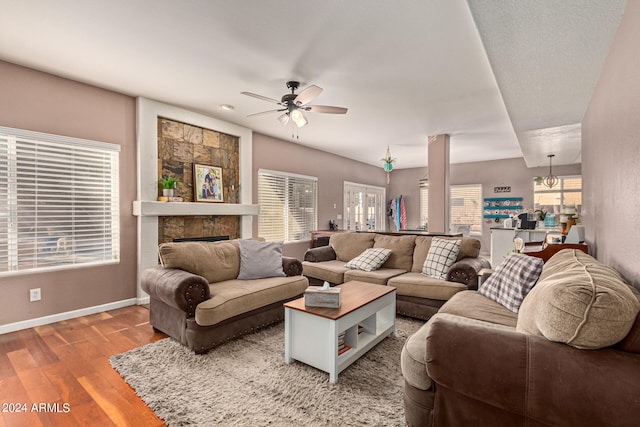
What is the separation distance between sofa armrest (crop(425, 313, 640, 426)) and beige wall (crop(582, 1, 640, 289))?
0.81 metres

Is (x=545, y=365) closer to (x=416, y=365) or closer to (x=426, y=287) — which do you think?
(x=416, y=365)

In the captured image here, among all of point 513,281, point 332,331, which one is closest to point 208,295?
point 332,331

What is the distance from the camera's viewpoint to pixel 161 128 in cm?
425

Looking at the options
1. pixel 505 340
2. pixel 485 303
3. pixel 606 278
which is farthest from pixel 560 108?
pixel 505 340

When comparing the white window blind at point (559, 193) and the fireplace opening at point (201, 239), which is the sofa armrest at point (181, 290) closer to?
the fireplace opening at point (201, 239)

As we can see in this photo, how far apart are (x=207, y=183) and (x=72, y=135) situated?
1710 mm

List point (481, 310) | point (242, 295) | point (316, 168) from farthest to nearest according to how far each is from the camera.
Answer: point (316, 168) → point (242, 295) → point (481, 310)

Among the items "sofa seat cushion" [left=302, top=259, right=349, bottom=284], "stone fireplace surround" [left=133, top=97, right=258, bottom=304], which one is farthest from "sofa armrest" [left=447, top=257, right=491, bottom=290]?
"stone fireplace surround" [left=133, top=97, right=258, bottom=304]

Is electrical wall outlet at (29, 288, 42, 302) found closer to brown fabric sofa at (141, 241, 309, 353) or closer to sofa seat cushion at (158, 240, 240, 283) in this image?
brown fabric sofa at (141, 241, 309, 353)

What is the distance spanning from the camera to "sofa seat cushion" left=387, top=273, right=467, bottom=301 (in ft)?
10.4

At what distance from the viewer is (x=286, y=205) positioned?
6.33 metres

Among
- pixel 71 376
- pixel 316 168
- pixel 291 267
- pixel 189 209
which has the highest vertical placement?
pixel 316 168

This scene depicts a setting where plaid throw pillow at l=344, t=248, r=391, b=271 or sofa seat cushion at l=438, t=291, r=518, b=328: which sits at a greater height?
plaid throw pillow at l=344, t=248, r=391, b=271

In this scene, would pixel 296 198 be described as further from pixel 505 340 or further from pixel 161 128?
pixel 505 340
